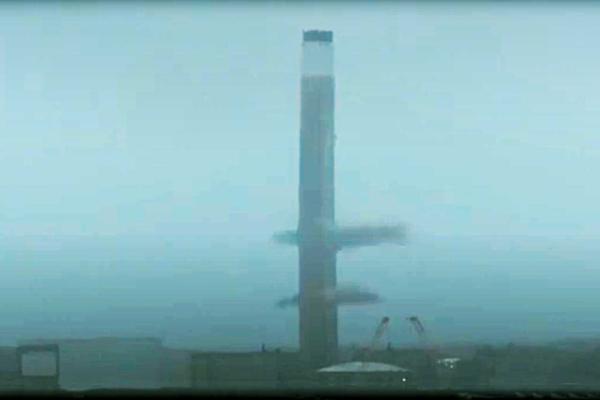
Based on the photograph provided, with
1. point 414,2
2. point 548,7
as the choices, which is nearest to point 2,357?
point 414,2

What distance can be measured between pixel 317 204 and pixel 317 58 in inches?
20.1

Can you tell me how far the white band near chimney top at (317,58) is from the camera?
145 inches

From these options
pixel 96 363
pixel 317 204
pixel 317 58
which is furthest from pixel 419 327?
pixel 96 363

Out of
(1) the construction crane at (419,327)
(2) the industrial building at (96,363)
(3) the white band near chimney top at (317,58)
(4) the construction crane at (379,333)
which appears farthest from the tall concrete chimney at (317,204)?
(2) the industrial building at (96,363)

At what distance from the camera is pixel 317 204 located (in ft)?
12.3

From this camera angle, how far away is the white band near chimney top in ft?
12.1

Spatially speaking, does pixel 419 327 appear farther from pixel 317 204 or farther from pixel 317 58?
pixel 317 58

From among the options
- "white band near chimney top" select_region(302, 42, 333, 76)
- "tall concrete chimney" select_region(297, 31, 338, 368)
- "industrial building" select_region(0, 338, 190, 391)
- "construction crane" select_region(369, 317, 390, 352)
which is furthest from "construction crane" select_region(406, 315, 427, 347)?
"white band near chimney top" select_region(302, 42, 333, 76)

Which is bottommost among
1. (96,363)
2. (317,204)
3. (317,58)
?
(96,363)

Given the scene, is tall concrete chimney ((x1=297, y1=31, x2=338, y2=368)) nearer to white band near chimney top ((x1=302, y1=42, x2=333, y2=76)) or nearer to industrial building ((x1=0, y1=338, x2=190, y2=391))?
white band near chimney top ((x1=302, y1=42, x2=333, y2=76))

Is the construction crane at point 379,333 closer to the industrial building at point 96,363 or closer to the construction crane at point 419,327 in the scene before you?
the construction crane at point 419,327

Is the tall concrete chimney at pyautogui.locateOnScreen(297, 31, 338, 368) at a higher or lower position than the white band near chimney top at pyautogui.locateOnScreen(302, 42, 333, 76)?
lower

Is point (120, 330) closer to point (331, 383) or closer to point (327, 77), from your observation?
point (331, 383)

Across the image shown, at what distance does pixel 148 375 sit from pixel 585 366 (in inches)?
61.6
